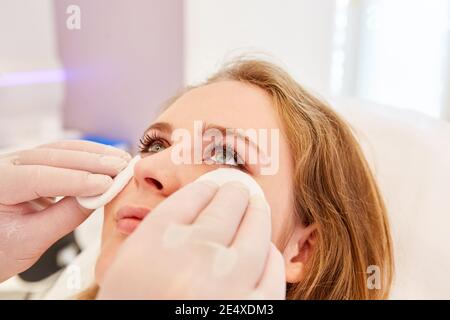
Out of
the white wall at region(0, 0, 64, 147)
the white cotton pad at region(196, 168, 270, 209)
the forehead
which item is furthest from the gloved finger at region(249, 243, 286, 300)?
the white wall at region(0, 0, 64, 147)

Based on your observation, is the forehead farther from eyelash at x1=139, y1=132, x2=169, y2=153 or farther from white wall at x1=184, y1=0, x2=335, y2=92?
white wall at x1=184, y1=0, x2=335, y2=92

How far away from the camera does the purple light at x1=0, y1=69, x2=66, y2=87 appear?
1.04m

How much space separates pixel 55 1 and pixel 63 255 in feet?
2.02

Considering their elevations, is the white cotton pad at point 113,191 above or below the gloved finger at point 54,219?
above

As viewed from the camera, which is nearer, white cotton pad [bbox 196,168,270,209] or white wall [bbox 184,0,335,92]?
white cotton pad [bbox 196,168,270,209]

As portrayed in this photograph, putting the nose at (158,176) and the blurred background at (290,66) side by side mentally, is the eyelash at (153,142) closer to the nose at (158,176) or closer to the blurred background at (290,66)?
the nose at (158,176)

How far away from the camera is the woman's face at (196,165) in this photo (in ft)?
1.86

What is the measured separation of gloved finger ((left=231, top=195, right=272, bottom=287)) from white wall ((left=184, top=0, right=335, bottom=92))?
19.7 inches

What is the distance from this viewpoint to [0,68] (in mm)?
1031

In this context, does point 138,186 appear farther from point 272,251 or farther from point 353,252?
point 353,252

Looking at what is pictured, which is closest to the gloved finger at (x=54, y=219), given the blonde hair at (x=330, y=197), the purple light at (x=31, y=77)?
the blonde hair at (x=330, y=197)

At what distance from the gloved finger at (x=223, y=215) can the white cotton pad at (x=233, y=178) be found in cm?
5

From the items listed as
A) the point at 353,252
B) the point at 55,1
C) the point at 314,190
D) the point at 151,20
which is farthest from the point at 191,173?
the point at 55,1

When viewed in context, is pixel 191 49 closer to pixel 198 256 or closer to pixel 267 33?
pixel 267 33
